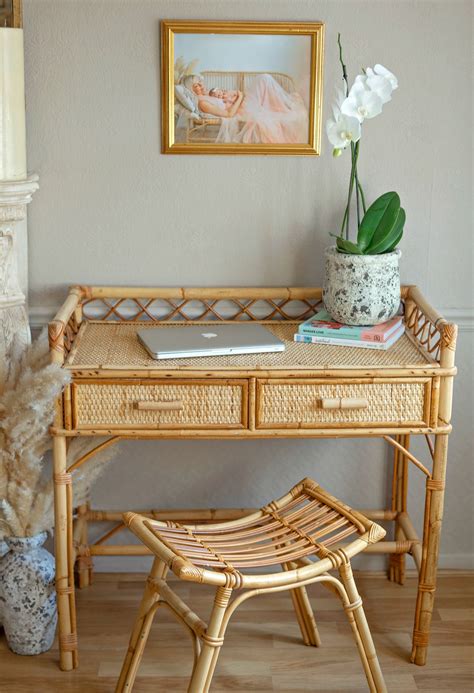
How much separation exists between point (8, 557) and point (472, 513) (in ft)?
4.17

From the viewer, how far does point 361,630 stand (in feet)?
6.64

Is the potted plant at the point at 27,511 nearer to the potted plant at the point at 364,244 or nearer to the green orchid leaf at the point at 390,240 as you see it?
the potted plant at the point at 364,244

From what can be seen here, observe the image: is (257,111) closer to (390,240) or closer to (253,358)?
(390,240)

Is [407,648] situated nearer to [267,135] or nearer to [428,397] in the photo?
[428,397]

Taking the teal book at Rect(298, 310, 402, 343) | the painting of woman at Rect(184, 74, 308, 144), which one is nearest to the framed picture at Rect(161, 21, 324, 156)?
Result: the painting of woman at Rect(184, 74, 308, 144)

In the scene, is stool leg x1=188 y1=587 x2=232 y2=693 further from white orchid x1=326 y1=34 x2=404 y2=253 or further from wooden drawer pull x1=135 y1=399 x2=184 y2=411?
white orchid x1=326 y1=34 x2=404 y2=253

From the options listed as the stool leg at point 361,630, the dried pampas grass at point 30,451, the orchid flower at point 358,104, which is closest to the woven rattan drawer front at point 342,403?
the stool leg at point 361,630

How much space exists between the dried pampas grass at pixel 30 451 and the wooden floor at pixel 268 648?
1.09ft

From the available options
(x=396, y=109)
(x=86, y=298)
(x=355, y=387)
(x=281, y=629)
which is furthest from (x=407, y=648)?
(x=396, y=109)

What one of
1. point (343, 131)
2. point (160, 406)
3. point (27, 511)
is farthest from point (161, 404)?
point (343, 131)

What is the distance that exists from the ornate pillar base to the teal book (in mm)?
672

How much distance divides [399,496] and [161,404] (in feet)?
2.81

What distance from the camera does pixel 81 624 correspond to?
8.08 ft

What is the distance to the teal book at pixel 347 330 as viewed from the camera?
2.26 metres
